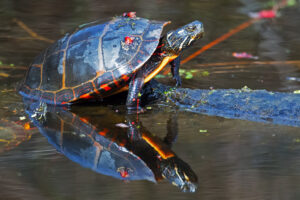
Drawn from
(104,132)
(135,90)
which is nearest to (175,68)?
(135,90)

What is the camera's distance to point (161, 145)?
183 inches

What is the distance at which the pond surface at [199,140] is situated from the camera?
3809 mm

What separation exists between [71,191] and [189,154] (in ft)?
3.93

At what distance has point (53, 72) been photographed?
19.1ft

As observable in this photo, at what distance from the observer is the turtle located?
17.9 ft

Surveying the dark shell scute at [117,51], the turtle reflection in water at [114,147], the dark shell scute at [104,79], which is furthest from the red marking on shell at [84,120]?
the dark shell scute at [117,51]

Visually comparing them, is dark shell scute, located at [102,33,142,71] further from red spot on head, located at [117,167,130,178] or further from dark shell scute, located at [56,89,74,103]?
red spot on head, located at [117,167,130,178]

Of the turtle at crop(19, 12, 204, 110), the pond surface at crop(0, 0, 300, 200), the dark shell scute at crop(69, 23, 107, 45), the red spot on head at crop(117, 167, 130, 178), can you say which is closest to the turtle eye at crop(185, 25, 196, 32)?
the turtle at crop(19, 12, 204, 110)

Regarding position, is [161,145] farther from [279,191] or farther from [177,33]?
[177,33]

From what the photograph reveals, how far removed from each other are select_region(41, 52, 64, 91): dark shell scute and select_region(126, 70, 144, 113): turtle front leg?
91cm

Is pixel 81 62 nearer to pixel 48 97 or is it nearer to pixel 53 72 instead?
pixel 53 72

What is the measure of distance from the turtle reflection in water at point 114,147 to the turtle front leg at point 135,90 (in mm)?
294

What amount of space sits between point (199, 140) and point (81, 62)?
71.9 inches

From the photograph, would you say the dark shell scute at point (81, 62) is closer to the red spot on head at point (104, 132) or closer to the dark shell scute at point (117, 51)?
the dark shell scute at point (117, 51)
